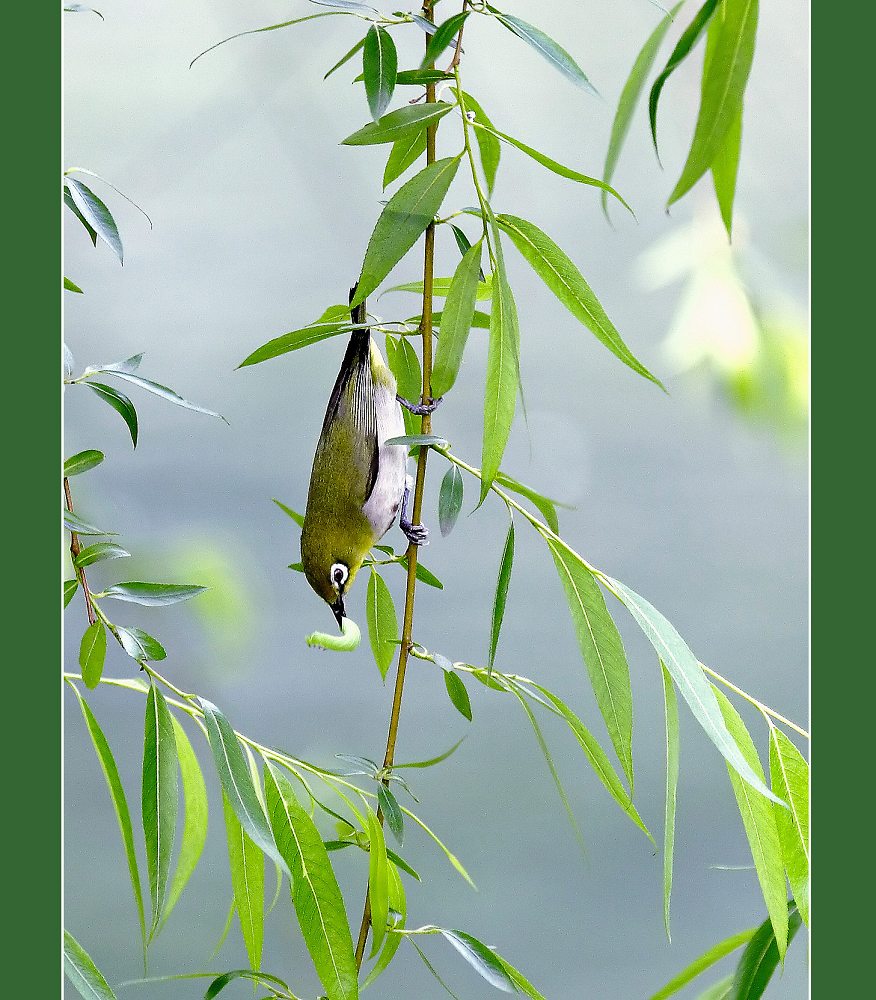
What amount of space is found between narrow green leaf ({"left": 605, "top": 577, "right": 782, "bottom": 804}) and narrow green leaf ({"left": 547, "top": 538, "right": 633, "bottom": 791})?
0.10 ft

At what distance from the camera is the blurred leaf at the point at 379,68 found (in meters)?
0.91

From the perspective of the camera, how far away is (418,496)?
106 centimetres

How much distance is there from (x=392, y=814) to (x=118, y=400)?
0.47 metres

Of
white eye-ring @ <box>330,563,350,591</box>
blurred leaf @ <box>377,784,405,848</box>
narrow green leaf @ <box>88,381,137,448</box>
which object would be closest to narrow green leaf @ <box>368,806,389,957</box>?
blurred leaf @ <box>377,784,405,848</box>

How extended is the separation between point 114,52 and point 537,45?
0.45 meters

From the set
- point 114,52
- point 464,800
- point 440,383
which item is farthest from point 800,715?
point 114,52

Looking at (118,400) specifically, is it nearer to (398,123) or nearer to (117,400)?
(117,400)

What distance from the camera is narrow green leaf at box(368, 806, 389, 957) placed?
1.01 meters

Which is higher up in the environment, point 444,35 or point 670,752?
point 444,35

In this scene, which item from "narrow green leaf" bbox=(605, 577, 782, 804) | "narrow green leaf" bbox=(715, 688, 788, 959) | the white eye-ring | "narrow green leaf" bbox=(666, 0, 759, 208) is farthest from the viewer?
the white eye-ring

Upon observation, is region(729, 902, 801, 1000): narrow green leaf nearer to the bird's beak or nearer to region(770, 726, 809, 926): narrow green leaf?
region(770, 726, 809, 926): narrow green leaf

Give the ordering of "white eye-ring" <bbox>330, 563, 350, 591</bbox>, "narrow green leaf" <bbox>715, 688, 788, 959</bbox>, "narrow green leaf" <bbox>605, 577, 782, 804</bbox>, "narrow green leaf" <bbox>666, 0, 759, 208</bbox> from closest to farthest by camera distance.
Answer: "narrow green leaf" <bbox>666, 0, 759, 208</bbox>, "narrow green leaf" <bbox>605, 577, 782, 804</bbox>, "narrow green leaf" <bbox>715, 688, 788, 959</bbox>, "white eye-ring" <bbox>330, 563, 350, 591</bbox>

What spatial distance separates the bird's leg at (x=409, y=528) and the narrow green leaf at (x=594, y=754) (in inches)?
7.6

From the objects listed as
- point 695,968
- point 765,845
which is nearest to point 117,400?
point 765,845
